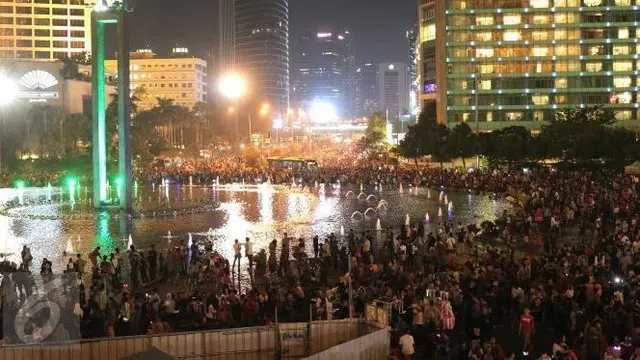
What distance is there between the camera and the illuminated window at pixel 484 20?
103750 millimetres

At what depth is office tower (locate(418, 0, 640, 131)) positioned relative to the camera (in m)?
102

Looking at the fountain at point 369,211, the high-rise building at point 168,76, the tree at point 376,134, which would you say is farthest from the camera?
the high-rise building at point 168,76

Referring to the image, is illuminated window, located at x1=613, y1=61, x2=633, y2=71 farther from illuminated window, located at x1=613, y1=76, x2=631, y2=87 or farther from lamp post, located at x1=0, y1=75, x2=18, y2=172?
lamp post, located at x1=0, y1=75, x2=18, y2=172

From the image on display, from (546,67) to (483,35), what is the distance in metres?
10.1

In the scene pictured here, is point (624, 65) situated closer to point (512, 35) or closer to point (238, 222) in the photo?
point (512, 35)

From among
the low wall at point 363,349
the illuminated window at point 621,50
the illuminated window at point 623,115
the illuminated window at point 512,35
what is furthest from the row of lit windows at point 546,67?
the low wall at point 363,349

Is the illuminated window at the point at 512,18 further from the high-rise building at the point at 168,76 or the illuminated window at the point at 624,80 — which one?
the high-rise building at the point at 168,76

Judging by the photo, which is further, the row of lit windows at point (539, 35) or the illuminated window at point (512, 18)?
the illuminated window at point (512, 18)

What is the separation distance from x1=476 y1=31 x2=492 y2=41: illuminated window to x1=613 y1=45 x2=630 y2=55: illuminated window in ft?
58.6

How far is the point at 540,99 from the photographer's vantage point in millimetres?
104188

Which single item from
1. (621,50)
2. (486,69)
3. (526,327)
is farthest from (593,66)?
(526,327)

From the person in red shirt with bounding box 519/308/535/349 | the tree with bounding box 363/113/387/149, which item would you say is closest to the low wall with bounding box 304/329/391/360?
the person in red shirt with bounding box 519/308/535/349

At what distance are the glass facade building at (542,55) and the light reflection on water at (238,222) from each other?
5645 centimetres

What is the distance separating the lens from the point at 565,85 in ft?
339
